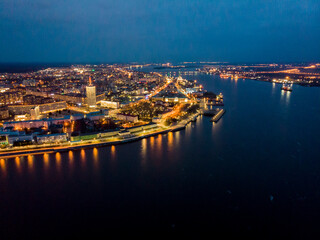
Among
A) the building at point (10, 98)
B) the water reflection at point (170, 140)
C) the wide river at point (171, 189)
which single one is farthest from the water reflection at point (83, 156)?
the building at point (10, 98)

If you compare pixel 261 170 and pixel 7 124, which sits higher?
pixel 7 124

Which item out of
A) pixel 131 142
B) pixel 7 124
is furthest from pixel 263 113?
pixel 7 124

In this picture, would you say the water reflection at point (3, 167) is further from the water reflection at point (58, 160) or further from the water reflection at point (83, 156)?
the water reflection at point (83, 156)

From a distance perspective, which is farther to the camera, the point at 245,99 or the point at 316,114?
the point at 245,99

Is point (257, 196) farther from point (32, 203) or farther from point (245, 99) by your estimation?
point (245, 99)

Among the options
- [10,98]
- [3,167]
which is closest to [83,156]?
[3,167]

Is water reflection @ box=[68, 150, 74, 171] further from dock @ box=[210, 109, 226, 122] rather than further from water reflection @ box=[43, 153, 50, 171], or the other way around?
dock @ box=[210, 109, 226, 122]

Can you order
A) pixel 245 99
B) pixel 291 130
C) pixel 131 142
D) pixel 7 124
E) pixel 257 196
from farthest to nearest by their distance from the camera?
pixel 245 99 < pixel 291 130 < pixel 7 124 < pixel 131 142 < pixel 257 196

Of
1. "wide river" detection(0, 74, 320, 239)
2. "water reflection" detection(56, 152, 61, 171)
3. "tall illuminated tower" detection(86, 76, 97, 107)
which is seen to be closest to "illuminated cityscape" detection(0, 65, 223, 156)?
"tall illuminated tower" detection(86, 76, 97, 107)

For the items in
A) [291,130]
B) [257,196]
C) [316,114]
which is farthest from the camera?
[316,114]
